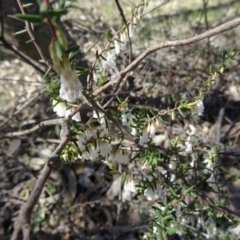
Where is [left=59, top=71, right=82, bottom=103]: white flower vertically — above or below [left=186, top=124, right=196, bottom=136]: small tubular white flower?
above

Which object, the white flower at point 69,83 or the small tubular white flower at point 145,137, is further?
the small tubular white flower at point 145,137

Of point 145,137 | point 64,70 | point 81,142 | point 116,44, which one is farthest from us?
point 116,44

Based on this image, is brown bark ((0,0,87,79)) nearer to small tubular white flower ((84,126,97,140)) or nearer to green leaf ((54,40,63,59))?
small tubular white flower ((84,126,97,140))

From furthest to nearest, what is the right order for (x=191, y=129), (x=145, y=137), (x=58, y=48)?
1. (x=191, y=129)
2. (x=145, y=137)
3. (x=58, y=48)

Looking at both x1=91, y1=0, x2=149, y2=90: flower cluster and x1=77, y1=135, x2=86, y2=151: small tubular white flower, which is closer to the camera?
x1=77, y1=135, x2=86, y2=151: small tubular white flower

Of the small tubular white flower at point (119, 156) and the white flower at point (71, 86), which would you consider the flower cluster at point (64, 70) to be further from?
the small tubular white flower at point (119, 156)

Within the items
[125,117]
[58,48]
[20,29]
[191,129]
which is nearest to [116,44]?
[125,117]

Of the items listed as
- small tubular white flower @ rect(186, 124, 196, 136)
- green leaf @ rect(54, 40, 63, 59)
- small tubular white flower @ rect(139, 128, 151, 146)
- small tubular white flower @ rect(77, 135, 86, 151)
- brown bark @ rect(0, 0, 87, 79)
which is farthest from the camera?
brown bark @ rect(0, 0, 87, 79)

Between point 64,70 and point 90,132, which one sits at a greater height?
point 64,70

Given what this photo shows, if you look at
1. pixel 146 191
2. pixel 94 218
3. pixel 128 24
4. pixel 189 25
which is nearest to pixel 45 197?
pixel 94 218

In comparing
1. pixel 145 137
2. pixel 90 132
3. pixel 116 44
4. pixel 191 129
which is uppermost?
pixel 116 44

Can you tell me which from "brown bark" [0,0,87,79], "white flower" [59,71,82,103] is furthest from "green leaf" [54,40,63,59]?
"brown bark" [0,0,87,79]

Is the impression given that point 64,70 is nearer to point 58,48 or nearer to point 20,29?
point 58,48

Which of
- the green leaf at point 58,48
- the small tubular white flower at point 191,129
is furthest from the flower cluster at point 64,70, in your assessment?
the small tubular white flower at point 191,129
